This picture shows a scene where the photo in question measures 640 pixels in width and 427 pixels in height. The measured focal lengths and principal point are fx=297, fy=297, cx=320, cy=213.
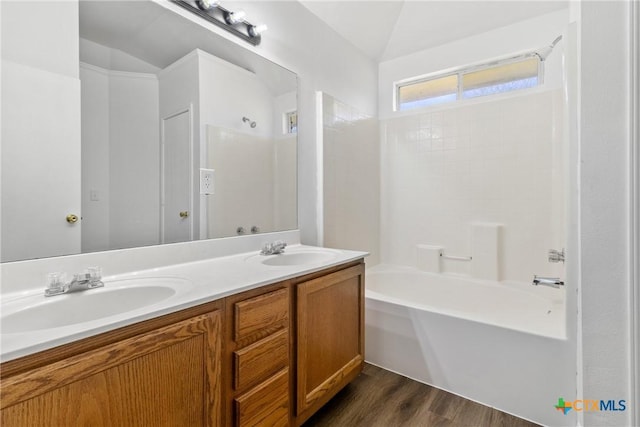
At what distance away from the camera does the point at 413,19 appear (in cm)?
267

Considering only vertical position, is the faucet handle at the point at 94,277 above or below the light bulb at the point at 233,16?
below

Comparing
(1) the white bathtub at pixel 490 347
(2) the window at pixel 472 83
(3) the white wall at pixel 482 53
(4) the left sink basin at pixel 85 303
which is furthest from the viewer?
(2) the window at pixel 472 83

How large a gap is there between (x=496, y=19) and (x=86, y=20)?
2.82m

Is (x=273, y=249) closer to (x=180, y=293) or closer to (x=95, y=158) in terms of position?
(x=180, y=293)

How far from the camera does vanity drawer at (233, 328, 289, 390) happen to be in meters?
1.05

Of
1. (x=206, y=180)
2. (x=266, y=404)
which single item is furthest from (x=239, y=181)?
(x=266, y=404)

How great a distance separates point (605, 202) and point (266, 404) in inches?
48.1

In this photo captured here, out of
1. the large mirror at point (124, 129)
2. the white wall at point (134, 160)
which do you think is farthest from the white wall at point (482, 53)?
the white wall at point (134, 160)

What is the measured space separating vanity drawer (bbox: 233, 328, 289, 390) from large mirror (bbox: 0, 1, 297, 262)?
27.3 inches

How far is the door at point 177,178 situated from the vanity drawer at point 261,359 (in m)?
0.69

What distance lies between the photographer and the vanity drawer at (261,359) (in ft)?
3.45

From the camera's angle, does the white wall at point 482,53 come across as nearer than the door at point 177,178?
No

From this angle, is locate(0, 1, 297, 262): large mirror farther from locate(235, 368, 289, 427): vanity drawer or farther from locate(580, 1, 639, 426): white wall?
locate(580, 1, 639, 426): white wall

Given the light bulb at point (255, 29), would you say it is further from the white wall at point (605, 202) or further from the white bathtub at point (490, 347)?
the white bathtub at point (490, 347)
